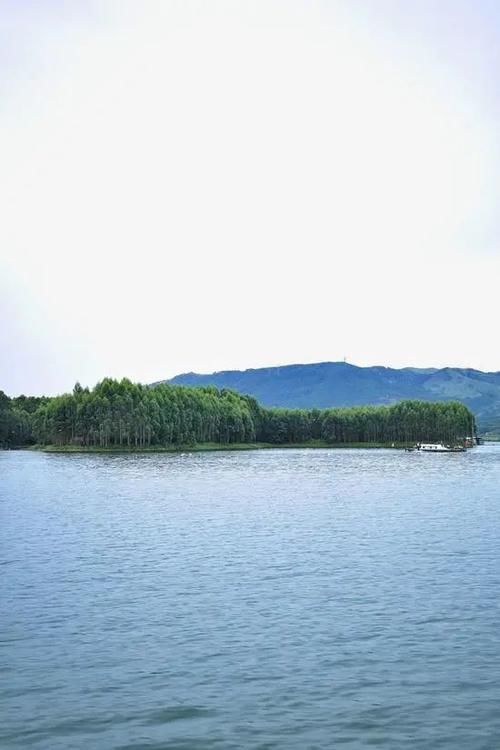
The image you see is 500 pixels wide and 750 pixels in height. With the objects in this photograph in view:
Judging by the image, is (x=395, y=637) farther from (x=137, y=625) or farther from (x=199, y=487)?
(x=199, y=487)

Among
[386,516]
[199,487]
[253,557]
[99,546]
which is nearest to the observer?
[253,557]

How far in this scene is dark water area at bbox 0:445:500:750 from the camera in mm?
20469

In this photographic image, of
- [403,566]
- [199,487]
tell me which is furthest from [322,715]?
[199,487]

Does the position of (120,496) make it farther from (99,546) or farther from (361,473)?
(361,473)

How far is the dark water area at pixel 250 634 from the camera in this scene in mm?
20469

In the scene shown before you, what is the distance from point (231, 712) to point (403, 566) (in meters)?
22.3

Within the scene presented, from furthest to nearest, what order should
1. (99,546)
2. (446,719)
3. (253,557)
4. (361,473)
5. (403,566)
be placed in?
1. (361,473)
2. (99,546)
3. (253,557)
4. (403,566)
5. (446,719)

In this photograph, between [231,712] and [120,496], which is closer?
[231,712]

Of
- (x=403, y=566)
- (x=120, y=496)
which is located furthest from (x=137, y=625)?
(x=120, y=496)

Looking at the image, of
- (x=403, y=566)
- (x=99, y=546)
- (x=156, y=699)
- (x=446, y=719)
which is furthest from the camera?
(x=99, y=546)

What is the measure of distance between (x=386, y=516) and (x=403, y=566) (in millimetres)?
24911

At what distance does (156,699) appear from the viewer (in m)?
22.5

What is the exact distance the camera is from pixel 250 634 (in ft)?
95.8

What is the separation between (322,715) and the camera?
2116 cm
